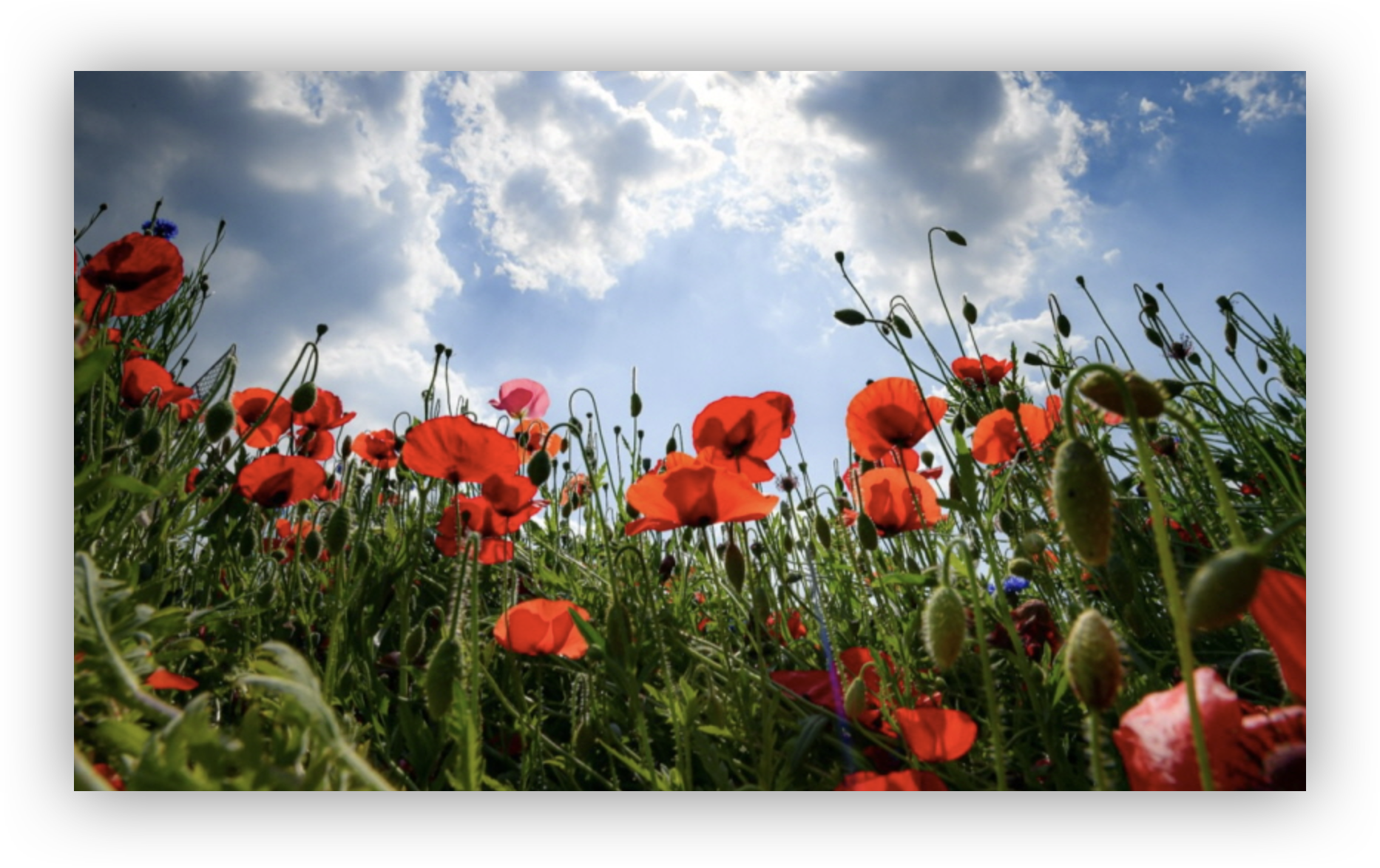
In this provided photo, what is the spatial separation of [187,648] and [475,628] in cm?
31

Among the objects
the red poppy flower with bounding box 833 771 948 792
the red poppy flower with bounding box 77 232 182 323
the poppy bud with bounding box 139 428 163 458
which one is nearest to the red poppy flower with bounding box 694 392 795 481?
the red poppy flower with bounding box 833 771 948 792

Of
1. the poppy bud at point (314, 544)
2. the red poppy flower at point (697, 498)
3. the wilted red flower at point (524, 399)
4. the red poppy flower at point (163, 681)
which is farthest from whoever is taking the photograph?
the wilted red flower at point (524, 399)

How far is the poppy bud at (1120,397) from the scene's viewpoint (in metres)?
0.64

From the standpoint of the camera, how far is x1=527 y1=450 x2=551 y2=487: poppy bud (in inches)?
61.8

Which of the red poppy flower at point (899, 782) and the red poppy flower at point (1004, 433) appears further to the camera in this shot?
the red poppy flower at point (1004, 433)

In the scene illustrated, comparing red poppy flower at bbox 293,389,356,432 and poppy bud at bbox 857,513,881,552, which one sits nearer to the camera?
poppy bud at bbox 857,513,881,552

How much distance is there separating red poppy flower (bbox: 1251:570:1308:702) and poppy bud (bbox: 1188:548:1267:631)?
0.05m

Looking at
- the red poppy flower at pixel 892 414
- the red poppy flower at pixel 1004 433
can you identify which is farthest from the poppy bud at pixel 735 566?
the red poppy flower at pixel 1004 433

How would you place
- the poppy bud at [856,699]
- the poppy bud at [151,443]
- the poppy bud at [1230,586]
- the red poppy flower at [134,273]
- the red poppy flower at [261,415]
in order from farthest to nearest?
the red poppy flower at [261,415]
the red poppy flower at [134,273]
the poppy bud at [151,443]
the poppy bud at [856,699]
the poppy bud at [1230,586]

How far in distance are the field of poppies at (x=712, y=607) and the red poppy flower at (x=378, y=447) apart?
64 mm

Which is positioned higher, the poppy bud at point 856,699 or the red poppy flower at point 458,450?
the red poppy flower at point 458,450

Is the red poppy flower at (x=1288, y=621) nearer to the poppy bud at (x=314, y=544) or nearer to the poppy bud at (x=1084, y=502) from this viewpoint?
the poppy bud at (x=1084, y=502)

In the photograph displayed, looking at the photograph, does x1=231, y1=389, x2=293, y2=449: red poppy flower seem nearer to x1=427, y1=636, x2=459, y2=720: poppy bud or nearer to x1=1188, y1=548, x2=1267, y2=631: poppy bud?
x1=427, y1=636, x2=459, y2=720: poppy bud
